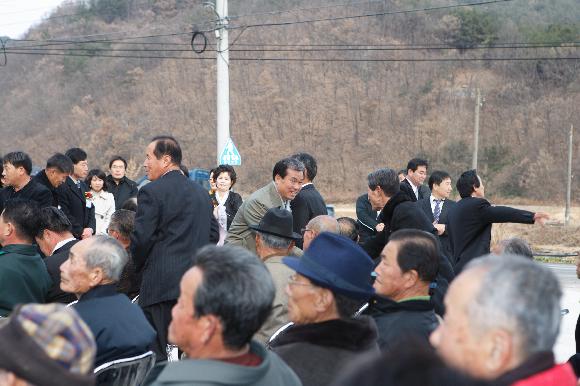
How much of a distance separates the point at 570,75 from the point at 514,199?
38.3 feet

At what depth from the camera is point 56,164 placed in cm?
848

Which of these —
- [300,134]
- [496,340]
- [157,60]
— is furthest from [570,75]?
[496,340]

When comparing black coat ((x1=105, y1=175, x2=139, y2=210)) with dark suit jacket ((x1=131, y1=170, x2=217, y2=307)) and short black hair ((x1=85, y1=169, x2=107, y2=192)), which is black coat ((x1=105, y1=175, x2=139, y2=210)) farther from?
dark suit jacket ((x1=131, y1=170, x2=217, y2=307))

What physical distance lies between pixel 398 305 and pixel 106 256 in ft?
5.39

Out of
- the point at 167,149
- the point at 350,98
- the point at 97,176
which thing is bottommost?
the point at 350,98

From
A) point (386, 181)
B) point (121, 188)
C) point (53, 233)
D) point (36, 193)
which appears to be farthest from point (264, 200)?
point (121, 188)

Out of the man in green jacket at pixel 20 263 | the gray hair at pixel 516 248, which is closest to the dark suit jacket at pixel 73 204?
the man in green jacket at pixel 20 263

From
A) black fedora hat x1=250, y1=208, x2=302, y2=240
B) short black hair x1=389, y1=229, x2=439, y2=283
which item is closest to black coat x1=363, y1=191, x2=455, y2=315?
black fedora hat x1=250, y1=208, x2=302, y2=240

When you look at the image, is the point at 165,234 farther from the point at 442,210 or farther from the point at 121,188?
the point at 121,188

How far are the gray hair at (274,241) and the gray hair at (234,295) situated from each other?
272 cm

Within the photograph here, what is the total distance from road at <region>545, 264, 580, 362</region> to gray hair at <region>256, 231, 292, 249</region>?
1874 mm

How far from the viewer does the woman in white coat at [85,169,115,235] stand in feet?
37.6

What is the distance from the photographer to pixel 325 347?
3500 mm

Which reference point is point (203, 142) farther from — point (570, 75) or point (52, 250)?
point (52, 250)
